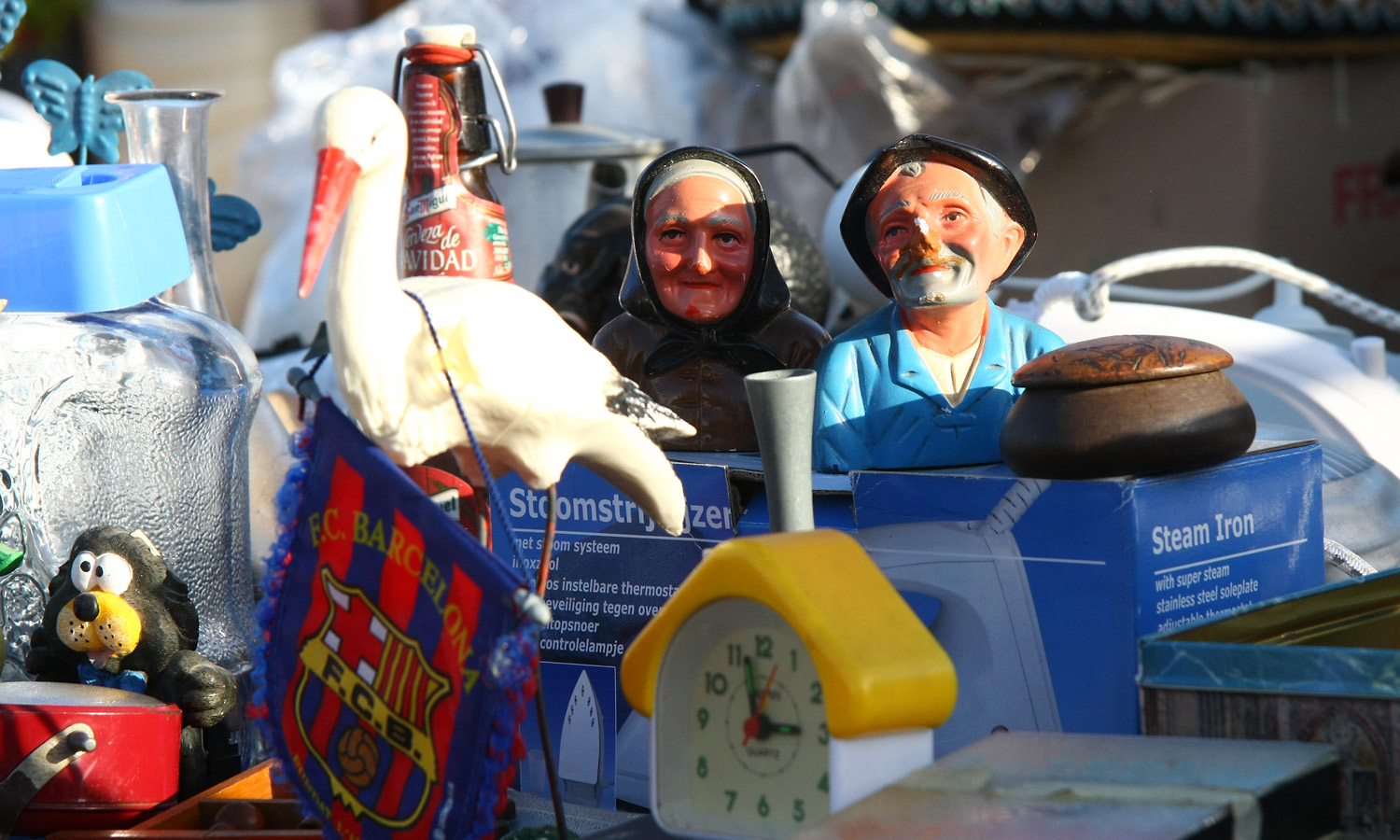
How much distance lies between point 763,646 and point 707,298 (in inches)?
19.4

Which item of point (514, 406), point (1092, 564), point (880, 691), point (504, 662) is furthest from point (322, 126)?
point (1092, 564)

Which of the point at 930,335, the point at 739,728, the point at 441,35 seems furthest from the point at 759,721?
the point at 441,35

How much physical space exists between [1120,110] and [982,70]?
313 mm

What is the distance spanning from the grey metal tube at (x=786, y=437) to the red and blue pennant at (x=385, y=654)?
22cm

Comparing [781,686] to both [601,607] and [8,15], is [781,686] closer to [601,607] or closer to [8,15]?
[601,607]

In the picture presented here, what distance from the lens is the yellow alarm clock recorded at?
769mm

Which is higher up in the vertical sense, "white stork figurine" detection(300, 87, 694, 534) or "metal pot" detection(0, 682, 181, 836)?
"white stork figurine" detection(300, 87, 694, 534)

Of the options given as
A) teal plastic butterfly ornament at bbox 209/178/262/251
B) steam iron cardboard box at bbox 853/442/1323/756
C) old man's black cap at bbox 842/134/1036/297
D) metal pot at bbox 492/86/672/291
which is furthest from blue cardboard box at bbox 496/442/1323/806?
metal pot at bbox 492/86/672/291

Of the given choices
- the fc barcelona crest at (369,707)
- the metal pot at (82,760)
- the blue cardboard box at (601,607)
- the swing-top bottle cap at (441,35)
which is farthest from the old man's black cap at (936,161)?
the metal pot at (82,760)

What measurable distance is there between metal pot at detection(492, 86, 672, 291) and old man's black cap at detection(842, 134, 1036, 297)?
79cm

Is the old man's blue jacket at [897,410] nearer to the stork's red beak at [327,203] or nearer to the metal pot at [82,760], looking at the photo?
the stork's red beak at [327,203]

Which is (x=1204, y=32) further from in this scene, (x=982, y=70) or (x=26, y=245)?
(x=26, y=245)

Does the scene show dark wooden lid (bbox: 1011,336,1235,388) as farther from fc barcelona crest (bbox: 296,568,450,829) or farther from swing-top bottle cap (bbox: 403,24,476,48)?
swing-top bottle cap (bbox: 403,24,476,48)

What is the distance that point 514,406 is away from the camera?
93cm
